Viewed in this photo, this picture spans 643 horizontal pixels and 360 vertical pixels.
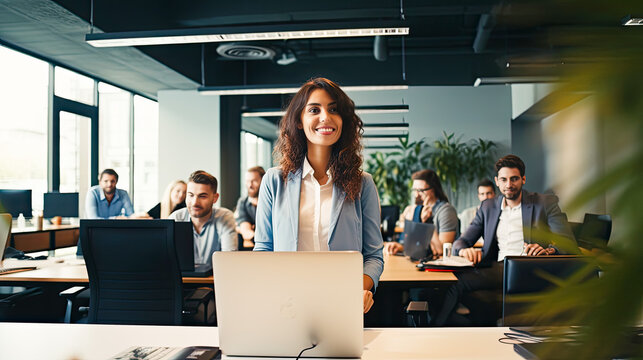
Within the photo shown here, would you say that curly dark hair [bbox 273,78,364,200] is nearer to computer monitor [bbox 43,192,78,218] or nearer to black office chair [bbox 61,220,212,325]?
black office chair [bbox 61,220,212,325]

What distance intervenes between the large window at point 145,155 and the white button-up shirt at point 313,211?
7.40m

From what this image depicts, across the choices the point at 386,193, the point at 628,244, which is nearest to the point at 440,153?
the point at 386,193

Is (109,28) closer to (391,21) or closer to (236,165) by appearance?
(391,21)

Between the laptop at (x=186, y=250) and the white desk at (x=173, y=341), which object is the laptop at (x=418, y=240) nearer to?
the laptop at (x=186, y=250)

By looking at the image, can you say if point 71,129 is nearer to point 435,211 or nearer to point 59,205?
point 59,205

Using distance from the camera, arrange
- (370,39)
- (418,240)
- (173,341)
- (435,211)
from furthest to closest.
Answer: (370,39), (435,211), (418,240), (173,341)

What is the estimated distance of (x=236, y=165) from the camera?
9180mm

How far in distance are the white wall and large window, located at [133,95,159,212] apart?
281mm

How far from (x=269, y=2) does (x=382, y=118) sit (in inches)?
186

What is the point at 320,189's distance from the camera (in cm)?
189

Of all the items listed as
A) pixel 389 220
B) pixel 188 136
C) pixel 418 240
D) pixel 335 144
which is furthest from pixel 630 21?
pixel 188 136

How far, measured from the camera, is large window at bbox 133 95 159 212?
866 cm

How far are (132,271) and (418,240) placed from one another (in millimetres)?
2171

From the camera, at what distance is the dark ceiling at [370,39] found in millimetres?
207
